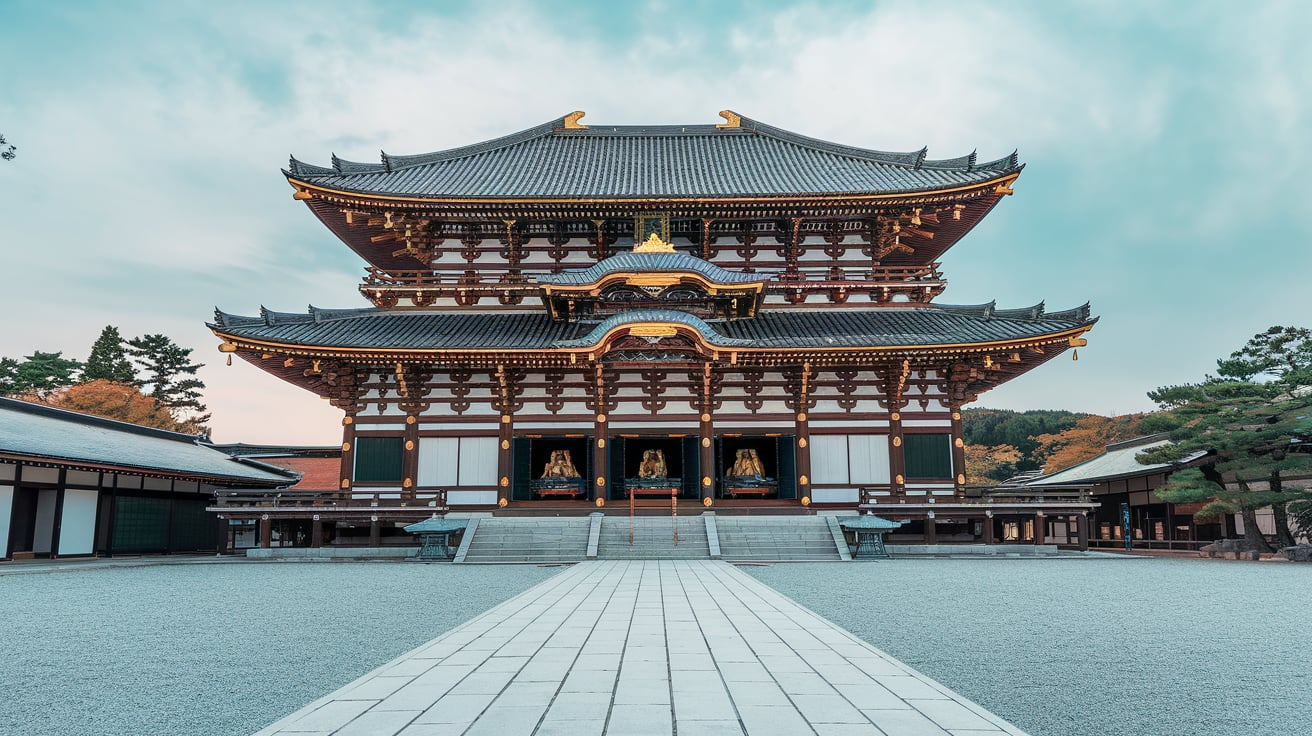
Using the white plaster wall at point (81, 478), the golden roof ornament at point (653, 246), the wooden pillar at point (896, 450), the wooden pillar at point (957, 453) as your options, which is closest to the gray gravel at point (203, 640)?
the white plaster wall at point (81, 478)

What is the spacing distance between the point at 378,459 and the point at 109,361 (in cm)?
4457

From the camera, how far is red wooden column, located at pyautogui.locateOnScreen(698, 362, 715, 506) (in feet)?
71.9

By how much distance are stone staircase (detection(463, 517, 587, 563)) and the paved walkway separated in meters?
9.63

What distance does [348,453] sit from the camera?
22.2 m

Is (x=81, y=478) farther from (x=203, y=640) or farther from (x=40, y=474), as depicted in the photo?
(x=203, y=640)

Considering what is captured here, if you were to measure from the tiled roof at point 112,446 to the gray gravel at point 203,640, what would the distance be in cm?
711

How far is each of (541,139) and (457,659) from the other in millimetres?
26808

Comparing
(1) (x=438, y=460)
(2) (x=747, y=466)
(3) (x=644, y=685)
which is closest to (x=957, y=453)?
(2) (x=747, y=466)

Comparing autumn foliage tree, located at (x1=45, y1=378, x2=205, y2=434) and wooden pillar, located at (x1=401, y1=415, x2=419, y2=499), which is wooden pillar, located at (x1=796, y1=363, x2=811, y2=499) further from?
autumn foliage tree, located at (x1=45, y1=378, x2=205, y2=434)

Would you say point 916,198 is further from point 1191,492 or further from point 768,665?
point 768,665

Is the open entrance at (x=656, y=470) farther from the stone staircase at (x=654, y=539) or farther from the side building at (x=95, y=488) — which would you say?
the side building at (x=95, y=488)

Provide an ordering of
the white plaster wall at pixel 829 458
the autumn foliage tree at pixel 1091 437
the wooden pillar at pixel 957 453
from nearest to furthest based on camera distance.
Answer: the wooden pillar at pixel 957 453
the white plaster wall at pixel 829 458
the autumn foliage tree at pixel 1091 437

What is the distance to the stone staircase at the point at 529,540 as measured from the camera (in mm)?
17969

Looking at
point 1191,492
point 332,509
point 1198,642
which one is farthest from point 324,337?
point 1191,492
